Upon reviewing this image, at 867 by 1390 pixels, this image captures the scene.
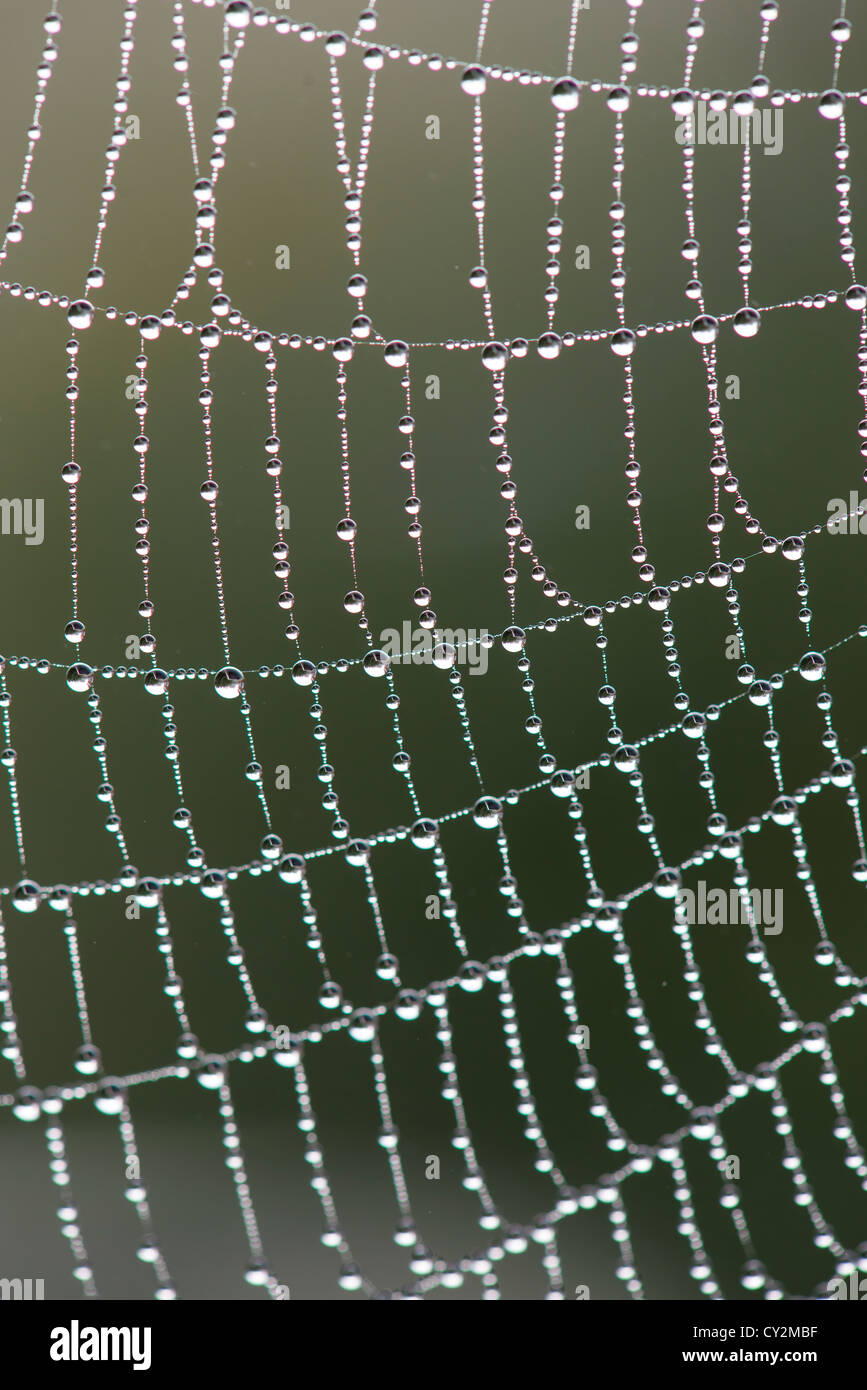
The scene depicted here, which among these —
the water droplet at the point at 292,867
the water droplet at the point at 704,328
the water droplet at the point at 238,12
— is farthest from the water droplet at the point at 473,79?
the water droplet at the point at 292,867

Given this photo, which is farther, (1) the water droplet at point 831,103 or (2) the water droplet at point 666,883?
(2) the water droplet at point 666,883

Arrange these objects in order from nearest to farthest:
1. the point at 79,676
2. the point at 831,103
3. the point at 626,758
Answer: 1. the point at 831,103
2. the point at 79,676
3. the point at 626,758

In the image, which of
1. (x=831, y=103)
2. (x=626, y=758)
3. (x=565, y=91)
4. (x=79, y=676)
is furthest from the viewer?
(x=626, y=758)

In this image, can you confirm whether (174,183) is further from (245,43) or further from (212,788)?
(212,788)

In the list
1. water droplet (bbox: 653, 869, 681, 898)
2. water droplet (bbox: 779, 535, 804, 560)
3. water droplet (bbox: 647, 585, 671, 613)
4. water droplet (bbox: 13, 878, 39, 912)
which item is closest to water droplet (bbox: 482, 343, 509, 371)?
water droplet (bbox: 647, 585, 671, 613)

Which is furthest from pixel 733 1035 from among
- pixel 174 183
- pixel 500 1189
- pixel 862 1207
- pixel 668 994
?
pixel 174 183

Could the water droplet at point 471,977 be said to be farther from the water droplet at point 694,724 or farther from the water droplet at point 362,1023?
the water droplet at point 694,724

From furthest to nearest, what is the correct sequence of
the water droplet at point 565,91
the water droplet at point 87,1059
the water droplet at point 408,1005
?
the water droplet at point 408,1005
the water droplet at point 87,1059
the water droplet at point 565,91

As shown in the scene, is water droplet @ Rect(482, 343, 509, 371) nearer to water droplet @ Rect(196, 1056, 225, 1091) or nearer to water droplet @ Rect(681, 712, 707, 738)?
water droplet @ Rect(681, 712, 707, 738)

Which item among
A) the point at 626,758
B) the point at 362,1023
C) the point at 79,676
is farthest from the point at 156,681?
the point at 626,758

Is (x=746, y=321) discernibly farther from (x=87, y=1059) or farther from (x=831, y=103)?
(x=87, y=1059)

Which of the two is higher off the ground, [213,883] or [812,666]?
[812,666]
